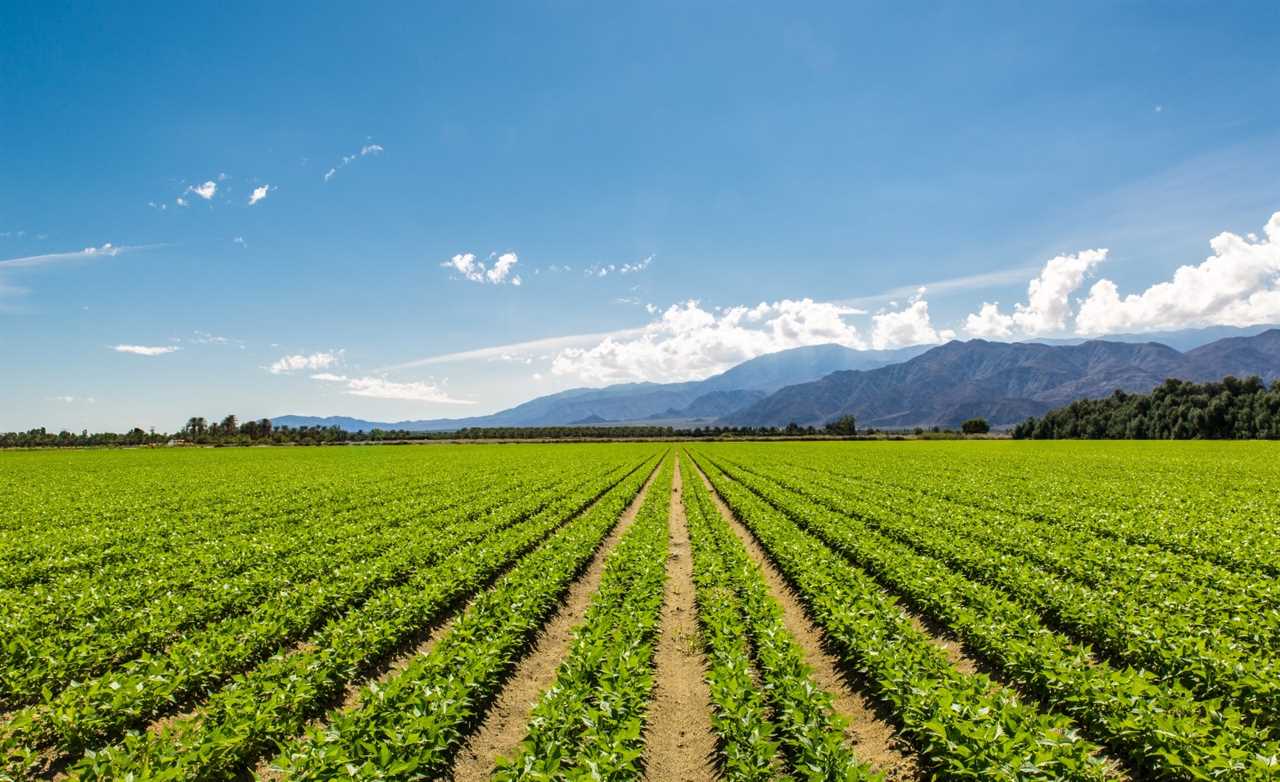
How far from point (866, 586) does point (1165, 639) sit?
5.89m

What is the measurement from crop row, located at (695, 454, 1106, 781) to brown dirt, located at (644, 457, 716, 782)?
3.04 meters

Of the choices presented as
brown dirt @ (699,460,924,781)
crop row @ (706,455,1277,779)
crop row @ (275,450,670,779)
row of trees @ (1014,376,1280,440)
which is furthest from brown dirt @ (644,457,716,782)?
row of trees @ (1014,376,1280,440)

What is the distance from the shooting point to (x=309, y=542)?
21.1 m

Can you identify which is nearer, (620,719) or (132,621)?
(620,719)

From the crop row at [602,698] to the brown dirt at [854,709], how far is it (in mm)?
2941

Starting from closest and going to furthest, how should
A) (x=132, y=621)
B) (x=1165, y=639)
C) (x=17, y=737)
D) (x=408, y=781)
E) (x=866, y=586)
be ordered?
(x=408, y=781) < (x=17, y=737) < (x=1165, y=639) < (x=132, y=621) < (x=866, y=586)

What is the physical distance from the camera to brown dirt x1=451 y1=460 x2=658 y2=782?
8.81 meters

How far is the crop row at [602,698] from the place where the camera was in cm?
679

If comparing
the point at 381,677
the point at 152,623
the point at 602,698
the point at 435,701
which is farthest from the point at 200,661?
the point at 602,698

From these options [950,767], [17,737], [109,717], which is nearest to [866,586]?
[950,767]

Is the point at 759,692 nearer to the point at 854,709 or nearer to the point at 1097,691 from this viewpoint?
the point at 854,709

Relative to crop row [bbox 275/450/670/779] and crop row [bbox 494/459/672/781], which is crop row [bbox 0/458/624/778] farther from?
crop row [bbox 494/459/672/781]

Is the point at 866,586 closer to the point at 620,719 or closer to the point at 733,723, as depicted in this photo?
the point at 733,723

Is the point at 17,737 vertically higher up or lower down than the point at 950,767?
higher up
